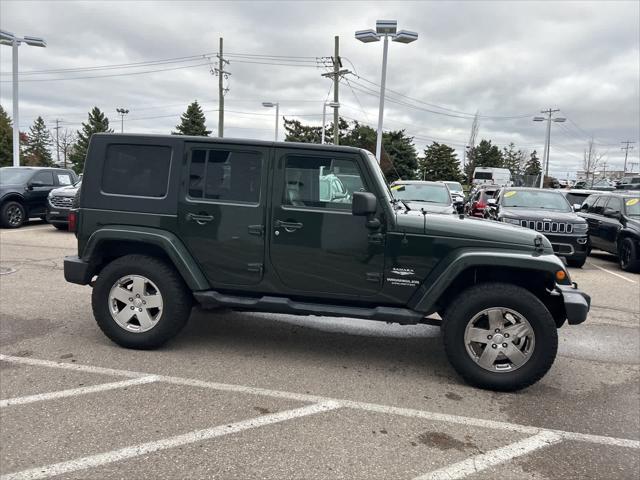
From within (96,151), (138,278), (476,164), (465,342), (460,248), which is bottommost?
(465,342)

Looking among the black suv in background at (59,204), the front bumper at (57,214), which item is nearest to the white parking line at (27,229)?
the front bumper at (57,214)

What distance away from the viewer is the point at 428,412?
139 inches

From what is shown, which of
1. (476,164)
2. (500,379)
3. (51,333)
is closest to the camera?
(500,379)

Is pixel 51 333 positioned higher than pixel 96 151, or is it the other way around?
pixel 96 151

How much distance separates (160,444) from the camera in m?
2.96

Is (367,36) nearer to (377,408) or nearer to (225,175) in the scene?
(225,175)

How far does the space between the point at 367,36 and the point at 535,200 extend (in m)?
8.15

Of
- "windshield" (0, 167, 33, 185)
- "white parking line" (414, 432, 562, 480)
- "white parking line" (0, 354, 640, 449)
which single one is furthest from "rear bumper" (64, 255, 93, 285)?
"windshield" (0, 167, 33, 185)

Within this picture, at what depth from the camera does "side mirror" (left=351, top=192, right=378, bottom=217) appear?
3.84 metres

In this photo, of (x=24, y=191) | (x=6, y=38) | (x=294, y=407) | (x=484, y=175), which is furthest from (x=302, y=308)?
(x=484, y=175)

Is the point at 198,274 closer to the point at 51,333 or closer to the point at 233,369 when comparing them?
the point at 233,369

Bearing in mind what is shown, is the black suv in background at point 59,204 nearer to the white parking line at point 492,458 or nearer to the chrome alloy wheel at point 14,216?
the chrome alloy wheel at point 14,216

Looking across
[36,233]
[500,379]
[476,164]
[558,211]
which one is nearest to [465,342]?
[500,379]

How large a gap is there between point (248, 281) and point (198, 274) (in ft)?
1.46
